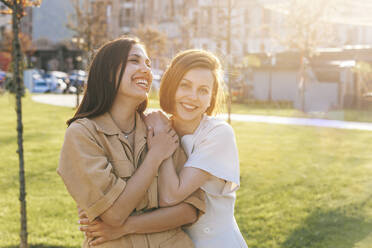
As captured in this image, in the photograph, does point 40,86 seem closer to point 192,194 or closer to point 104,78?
point 104,78

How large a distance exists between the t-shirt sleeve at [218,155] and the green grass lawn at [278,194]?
10.2 ft

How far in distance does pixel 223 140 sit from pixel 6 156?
9.21m

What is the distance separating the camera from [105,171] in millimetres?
2207

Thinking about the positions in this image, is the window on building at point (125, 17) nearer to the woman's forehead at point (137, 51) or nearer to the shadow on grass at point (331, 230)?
the shadow on grass at point (331, 230)

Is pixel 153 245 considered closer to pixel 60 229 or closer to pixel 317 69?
pixel 60 229

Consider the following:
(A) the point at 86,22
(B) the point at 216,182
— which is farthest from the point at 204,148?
(A) the point at 86,22

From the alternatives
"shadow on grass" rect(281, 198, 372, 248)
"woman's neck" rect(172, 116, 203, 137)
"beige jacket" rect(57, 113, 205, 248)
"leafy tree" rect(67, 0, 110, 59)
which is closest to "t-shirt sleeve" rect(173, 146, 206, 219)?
"beige jacket" rect(57, 113, 205, 248)

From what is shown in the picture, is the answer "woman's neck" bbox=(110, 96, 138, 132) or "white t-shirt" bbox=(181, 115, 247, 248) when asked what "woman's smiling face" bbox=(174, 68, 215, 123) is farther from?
"woman's neck" bbox=(110, 96, 138, 132)

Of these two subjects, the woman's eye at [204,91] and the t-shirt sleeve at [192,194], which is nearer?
the t-shirt sleeve at [192,194]

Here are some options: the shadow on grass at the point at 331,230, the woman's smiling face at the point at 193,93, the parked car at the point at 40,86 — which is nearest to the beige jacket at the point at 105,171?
the woman's smiling face at the point at 193,93

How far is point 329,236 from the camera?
222 inches

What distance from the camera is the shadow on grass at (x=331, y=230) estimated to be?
5.47m

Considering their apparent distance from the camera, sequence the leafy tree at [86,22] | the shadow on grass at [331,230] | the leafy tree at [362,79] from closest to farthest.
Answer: the shadow on grass at [331,230]
the leafy tree at [362,79]
the leafy tree at [86,22]

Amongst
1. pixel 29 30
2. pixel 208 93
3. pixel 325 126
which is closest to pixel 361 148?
pixel 325 126
